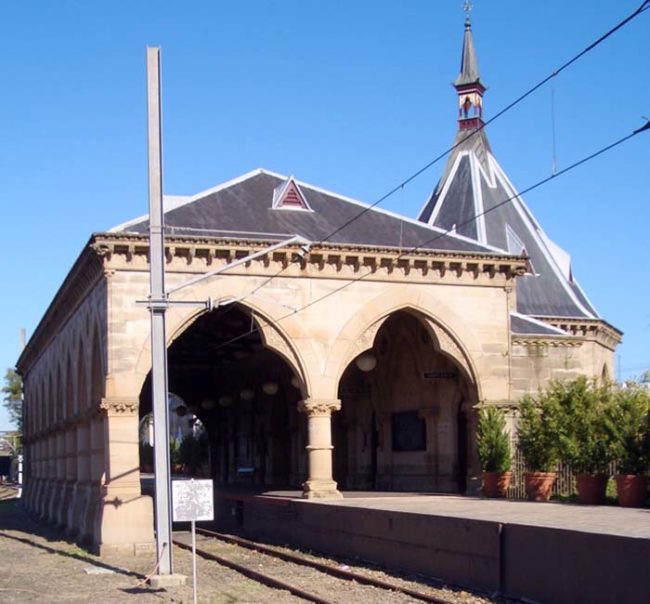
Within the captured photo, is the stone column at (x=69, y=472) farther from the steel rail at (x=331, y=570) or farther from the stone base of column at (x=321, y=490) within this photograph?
the stone base of column at (x=321, y=490)

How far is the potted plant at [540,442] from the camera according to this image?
22.8 meters

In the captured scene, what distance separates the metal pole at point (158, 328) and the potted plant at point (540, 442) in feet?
27.1

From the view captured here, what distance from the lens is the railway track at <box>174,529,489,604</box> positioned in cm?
1579

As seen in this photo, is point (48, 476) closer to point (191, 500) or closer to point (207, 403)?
point (207, 403)

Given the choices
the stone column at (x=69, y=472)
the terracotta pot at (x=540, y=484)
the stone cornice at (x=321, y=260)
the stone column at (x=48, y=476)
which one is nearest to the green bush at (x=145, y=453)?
the stone column at (x=48, y=476)

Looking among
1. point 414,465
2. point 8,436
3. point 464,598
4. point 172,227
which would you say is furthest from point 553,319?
point 8,436

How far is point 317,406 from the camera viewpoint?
88.9ft

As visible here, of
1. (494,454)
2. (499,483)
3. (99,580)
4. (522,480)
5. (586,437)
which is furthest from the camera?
(494,454)

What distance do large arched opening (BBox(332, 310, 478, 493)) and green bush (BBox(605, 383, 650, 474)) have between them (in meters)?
7.08

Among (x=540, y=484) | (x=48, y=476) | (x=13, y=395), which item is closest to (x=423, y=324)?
(x=540, y=484)

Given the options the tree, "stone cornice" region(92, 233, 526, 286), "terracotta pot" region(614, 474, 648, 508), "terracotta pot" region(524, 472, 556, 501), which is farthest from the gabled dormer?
the tree

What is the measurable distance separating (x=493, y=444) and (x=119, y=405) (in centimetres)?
848

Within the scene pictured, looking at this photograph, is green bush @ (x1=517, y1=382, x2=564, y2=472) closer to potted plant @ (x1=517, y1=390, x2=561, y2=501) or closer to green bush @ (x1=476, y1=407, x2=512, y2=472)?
potted plant @ (x1=517, y1=390, x2=561, y2=501)

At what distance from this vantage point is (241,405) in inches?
1802
